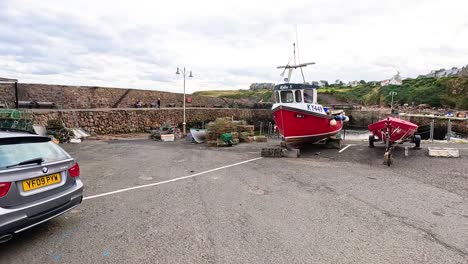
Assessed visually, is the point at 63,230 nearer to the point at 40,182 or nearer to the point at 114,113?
the point at 40,182

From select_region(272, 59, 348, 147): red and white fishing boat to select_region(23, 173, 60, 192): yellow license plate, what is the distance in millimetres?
8937

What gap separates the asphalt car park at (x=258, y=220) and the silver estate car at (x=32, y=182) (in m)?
0.44

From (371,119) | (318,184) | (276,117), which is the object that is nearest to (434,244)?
(318,184)

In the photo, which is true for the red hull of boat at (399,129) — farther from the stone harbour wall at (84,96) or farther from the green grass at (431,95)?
the green grass at (431,95)

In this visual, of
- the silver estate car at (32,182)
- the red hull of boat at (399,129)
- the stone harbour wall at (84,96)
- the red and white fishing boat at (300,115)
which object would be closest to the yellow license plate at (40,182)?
the silver estate car at (32,182)

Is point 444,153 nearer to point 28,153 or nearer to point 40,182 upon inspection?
point 40,182

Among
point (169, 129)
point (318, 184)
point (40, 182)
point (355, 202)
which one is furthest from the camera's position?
point (169, 129)

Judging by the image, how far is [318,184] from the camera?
656cm

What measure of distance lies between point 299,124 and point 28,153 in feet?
30.9

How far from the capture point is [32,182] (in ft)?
10.8

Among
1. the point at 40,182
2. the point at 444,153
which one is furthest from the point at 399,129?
the point at 40,182

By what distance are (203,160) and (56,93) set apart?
21.8 meters

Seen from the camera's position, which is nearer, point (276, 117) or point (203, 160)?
point (203, 160)

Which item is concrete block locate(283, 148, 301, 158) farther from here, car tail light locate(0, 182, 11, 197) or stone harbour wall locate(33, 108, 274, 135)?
stone harbour wall locate(33, 108, 274, 135)
